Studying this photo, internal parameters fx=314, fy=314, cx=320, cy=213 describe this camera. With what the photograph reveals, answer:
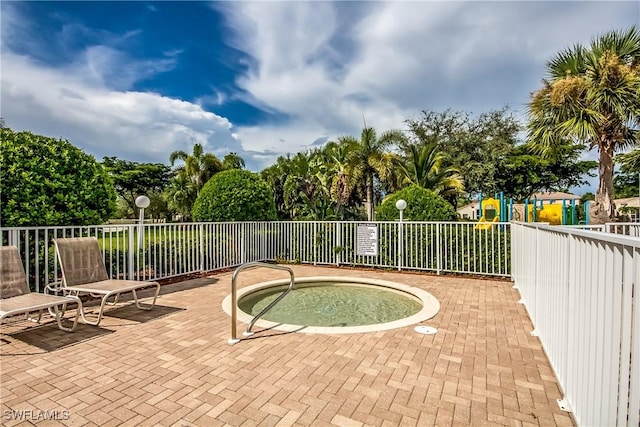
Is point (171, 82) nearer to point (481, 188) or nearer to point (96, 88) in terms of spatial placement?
point (96, 88)

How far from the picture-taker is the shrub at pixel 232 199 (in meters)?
9.77

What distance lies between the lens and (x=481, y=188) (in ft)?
82.7

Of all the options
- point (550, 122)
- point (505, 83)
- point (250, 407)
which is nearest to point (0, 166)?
point (250, 407)

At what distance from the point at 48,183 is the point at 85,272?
1.78 metres

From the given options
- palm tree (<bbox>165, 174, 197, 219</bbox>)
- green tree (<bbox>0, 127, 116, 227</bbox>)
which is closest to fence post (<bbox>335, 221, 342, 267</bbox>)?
green tree (<bbox>0, 127, 116, 227</bbox>)

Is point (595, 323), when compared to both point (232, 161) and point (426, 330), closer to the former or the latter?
point (426, 330)

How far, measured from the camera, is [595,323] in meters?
1.81

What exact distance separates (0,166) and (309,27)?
292 inches

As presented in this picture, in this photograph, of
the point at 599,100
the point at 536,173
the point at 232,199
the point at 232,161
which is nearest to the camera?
the point at 599,100

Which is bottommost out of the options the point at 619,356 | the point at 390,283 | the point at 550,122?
the point at 390,283

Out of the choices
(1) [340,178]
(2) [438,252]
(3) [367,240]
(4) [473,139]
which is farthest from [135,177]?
(2) [438,252]

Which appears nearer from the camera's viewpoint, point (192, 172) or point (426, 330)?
point (426, 330)

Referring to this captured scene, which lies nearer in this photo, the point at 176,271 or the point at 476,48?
the point at 176,271

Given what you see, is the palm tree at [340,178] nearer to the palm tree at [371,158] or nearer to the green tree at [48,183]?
the palm tree at [371,158]
